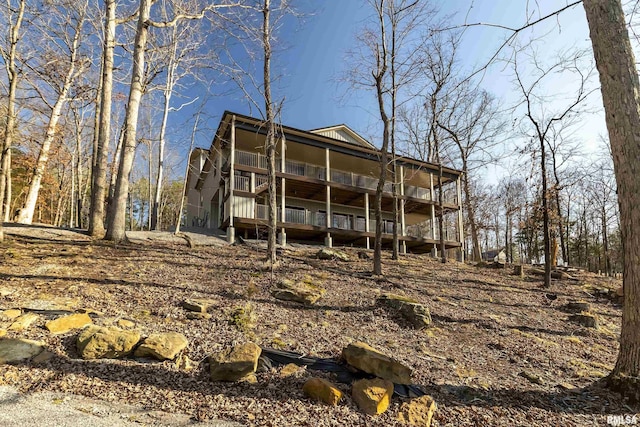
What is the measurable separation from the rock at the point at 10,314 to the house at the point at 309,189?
913 cm

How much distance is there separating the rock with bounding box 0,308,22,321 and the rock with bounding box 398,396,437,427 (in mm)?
4784

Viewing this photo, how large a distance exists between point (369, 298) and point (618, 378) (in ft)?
14.0

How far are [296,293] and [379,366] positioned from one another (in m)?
3.07

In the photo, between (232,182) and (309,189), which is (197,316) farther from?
(309,189)

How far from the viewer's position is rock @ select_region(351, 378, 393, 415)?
3426 mm

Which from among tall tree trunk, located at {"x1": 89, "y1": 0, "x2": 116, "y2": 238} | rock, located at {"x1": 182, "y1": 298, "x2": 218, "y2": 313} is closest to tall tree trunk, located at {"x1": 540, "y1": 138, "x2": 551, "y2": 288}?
rock, located at {"x1": 182, "y1": 298, "x2": 218, "y2": 313}

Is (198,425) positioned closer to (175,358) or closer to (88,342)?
(175,358)

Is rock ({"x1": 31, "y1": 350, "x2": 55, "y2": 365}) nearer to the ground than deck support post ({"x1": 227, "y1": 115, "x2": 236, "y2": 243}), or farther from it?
nearer to the ground

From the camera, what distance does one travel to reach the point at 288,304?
6.45 meters

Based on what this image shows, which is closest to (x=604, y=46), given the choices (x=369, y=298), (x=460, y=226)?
(x=369, y=298)

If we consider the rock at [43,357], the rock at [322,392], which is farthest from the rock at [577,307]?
the rock at [43,357]

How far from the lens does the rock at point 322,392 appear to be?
11.3 ft

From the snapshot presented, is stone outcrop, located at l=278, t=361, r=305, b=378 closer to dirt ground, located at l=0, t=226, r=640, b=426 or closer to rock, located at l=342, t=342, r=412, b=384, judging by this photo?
dirt ground, located at l=0, t=226, r=640, b=426

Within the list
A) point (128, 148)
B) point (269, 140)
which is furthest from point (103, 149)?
point (269, 140)
